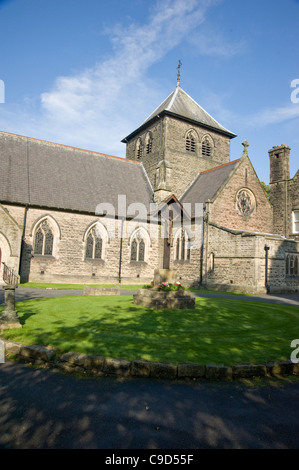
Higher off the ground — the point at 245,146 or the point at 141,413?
the point at 245,146

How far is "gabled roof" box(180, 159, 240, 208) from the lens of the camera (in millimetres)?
25625

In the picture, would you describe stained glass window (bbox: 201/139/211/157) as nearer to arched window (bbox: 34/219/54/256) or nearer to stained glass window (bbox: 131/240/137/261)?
stained glass window (bbox: 131/240/137/261)

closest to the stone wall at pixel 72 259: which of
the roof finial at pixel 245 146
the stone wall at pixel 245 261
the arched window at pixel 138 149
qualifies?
the stone wall at pixel 245 261

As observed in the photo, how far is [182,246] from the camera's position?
2623 centimetres

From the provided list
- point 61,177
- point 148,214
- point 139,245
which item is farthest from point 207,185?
point 61,177

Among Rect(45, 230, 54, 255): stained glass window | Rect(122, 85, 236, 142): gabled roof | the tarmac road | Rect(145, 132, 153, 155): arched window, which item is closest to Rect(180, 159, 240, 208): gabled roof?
Rect(145, 132, 153, 155): arched window

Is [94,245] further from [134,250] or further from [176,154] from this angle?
[176,154]

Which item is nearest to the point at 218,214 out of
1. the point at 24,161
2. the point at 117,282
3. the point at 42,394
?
the point at 117,282

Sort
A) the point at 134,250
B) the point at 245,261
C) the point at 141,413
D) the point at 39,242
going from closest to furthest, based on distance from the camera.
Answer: the point at 141,413 → the point at 245,261 → the point at 39,242 → the point at 134,250

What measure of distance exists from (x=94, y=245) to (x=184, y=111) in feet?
58.5

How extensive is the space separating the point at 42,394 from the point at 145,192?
80.2 ft

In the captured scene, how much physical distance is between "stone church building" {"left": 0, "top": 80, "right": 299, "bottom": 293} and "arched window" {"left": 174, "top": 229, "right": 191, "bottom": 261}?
9 centimetres

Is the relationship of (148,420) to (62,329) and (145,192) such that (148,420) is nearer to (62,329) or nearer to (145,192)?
(62,329)

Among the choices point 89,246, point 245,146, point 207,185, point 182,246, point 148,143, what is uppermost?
point 148,143
